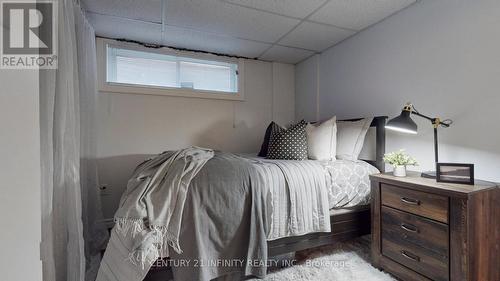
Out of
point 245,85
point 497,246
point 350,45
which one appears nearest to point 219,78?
point 245,85

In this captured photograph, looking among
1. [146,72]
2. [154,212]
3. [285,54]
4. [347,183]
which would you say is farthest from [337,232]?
[146,72]

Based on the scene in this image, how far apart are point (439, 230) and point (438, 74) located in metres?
1.24

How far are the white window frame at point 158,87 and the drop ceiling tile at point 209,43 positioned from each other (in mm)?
121

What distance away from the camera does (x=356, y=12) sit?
211cm

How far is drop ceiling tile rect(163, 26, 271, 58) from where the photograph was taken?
2.56 meters

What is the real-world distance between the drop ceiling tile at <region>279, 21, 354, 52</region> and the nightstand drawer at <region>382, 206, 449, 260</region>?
1.91m

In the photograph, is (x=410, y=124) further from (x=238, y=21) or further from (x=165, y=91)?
(x=165, y=91)

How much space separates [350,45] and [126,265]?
2999mm

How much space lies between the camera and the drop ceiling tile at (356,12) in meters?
1.97

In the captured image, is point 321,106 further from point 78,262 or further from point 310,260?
point 78,262

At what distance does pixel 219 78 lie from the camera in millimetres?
3312

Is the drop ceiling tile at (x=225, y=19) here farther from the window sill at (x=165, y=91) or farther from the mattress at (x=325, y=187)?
the mattress at (x=325, y=187)

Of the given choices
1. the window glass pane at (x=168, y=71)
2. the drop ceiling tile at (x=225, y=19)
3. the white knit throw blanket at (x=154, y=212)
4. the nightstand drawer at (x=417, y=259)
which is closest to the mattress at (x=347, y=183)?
the nightstand drawer at (x=417, y=259)
